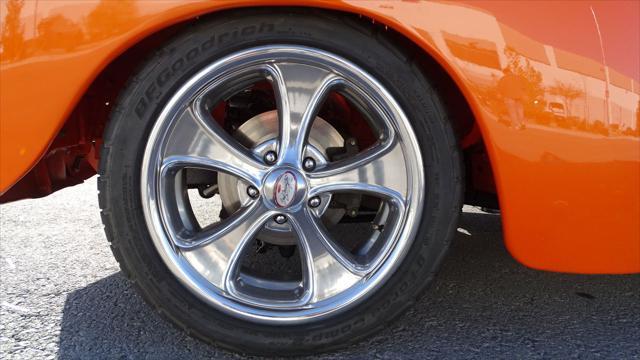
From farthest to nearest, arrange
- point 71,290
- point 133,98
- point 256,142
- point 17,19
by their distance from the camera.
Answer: point 71,290, point 256,142, point 133,98, point 17,19

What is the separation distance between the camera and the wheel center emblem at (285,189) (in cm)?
173

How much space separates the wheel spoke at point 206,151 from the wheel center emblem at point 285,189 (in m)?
0.06

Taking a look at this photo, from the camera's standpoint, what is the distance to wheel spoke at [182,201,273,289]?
1736mm

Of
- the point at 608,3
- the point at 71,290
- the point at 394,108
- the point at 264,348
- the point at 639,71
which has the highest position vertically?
the point at 608,3

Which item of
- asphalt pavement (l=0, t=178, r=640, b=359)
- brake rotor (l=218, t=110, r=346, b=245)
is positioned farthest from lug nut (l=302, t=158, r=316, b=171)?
asphalt pavement (l=0, t=178, r=640, b=359)

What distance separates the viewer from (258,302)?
1721 mm

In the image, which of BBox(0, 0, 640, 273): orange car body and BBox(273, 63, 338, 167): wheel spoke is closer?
BBox(0, 0, 640, 273): orange car body

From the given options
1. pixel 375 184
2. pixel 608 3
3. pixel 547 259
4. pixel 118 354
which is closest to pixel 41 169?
pixel 118 354

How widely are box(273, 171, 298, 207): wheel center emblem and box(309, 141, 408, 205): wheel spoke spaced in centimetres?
5

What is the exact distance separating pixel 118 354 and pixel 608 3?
1692 mm

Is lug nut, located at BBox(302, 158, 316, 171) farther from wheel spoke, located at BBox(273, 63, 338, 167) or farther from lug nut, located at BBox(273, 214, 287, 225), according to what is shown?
lug nut, located at BBox(273, 214, 287, 225)

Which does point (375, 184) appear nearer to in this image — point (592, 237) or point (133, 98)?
point (592, 237)

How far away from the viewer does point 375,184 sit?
179 centimetres

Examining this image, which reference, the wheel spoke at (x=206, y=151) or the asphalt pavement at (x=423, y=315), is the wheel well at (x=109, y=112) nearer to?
the wheel spoke at (x=206, y=151)
